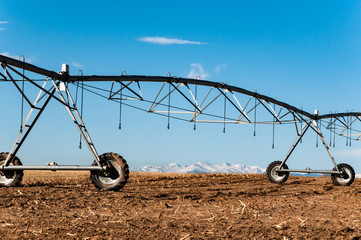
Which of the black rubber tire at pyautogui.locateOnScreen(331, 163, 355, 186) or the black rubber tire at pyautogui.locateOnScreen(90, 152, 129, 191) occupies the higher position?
the black rubber tire at pyautogui.locateOnScreen(90, 152, 129, 191)

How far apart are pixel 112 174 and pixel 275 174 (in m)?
12.9

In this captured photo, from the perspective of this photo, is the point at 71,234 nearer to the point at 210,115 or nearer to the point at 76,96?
the point at 76,96

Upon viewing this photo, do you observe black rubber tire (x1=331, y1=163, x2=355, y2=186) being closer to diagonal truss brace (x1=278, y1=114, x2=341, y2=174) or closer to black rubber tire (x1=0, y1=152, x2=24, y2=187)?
diagonal truss brace (x1=278, y1=114, x2=341, y2=174)

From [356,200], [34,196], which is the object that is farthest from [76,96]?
[356,200]

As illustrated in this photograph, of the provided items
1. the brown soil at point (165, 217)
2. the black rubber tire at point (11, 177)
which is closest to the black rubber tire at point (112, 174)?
the brown soil at point (165, 217)

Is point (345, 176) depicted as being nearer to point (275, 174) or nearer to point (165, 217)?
point (275, 174)

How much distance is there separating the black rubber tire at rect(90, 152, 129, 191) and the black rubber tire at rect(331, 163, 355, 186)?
14.8 m

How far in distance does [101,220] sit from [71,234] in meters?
1.39

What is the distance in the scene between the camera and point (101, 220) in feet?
31.3

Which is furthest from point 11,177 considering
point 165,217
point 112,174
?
point 165,217

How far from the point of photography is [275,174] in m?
25.0

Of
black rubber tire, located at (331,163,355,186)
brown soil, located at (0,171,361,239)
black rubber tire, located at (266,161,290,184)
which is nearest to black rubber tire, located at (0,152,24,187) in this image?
brown soil, located at (0,171,361,239)

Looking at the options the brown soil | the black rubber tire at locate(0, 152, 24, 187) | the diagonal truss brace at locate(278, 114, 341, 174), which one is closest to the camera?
the brown soil

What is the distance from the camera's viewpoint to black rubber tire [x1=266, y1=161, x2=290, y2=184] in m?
24.7
